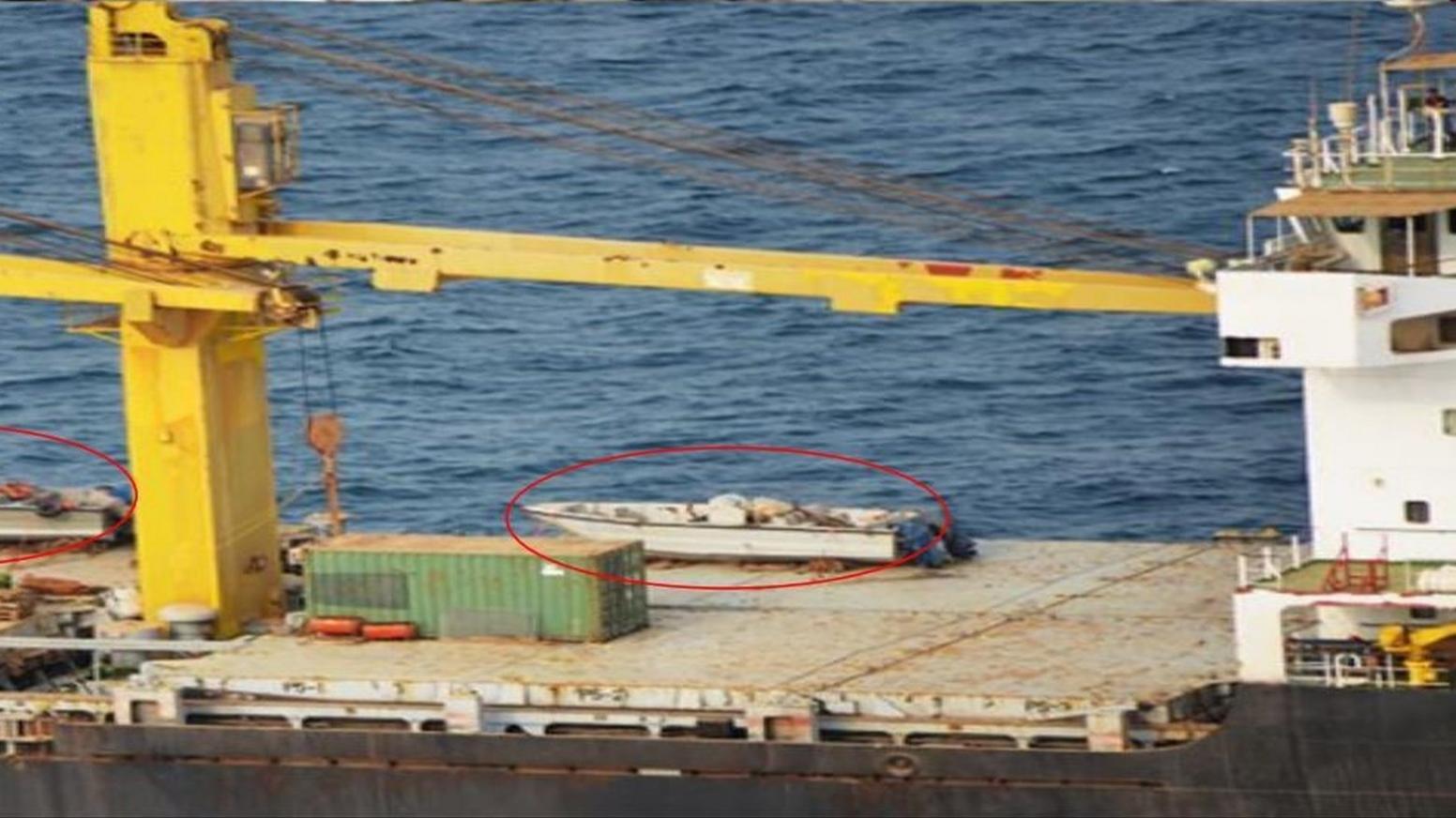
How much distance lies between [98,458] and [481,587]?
91.5 feet

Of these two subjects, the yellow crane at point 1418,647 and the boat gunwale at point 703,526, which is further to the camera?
the boat gunwale at point 703,526

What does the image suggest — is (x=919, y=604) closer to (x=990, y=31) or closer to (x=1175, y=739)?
(x=1175, y=739)

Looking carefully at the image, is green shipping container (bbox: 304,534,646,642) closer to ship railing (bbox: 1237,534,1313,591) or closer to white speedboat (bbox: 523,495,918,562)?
white speedboat (bbox: 523,495,918,562)

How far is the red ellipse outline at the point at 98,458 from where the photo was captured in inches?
2628

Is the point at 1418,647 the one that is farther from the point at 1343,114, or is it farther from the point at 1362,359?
the point at 1343,114

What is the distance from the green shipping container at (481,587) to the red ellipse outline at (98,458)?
13.1 feet

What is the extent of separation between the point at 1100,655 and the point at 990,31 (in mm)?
68258

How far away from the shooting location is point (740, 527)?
2485 inches

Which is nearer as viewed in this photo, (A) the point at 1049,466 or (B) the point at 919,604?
(B) the point at 919,604

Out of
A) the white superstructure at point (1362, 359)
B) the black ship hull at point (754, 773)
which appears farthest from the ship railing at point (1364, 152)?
the black ship hull at point (754, 773)

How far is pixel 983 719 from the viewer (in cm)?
5375

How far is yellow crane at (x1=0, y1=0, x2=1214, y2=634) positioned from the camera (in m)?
59.6

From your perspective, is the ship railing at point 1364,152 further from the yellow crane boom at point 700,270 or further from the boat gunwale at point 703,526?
the boat gunwale at point 703,526

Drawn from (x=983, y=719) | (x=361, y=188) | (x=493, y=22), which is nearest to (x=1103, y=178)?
(x=361, y=188)
